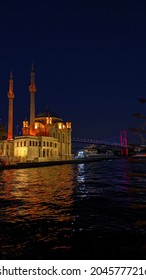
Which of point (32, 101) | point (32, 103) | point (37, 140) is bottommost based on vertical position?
point (37, 140)

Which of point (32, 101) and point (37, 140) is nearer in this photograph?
point (37, 140)

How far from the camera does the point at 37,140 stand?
262 ft

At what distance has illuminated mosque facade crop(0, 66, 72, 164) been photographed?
76562mm

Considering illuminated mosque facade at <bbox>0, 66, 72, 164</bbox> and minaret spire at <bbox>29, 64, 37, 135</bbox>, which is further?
minaret spire at <bbox>29, 64, 37, 135</bbox>

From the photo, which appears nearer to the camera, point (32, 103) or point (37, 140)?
point (37, 140)

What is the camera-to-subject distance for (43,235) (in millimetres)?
8781

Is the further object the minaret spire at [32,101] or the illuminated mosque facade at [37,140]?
the minaret spire at [32,101]

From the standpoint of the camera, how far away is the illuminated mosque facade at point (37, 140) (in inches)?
3014

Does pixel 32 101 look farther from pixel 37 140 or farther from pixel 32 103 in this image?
pixel 37 140

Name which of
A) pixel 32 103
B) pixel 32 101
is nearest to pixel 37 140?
pixel 32 103

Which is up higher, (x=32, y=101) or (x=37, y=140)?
(x=32, y=101)

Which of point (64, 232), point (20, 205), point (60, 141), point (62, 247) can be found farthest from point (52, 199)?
point (60, 141)

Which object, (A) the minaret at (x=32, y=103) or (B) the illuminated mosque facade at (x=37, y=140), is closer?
(B) the illuminated mosque facade at (x=37, y=140)
